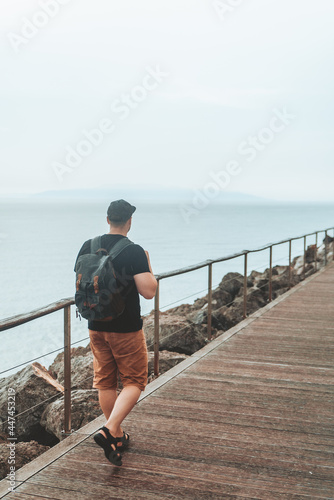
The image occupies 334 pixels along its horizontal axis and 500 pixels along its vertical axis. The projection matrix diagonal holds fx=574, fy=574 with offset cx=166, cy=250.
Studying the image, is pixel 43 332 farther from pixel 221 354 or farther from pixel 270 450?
pixel 270 450

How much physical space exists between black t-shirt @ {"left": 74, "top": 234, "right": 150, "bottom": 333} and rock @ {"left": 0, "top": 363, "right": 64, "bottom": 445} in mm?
2334

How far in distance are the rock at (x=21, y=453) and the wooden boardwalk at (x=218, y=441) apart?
971mm

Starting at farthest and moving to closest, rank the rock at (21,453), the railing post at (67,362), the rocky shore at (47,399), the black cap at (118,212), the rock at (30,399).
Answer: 1. the rock at (30,399)
2. the rocky shore at (47,399)
3. the rock at (21,453)
4. the railing post at (67,362)
5. the black cap at (118,212)

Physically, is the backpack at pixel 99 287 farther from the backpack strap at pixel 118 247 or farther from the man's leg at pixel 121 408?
the man's leg at pixel 121 408

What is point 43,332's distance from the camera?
21.8 metres

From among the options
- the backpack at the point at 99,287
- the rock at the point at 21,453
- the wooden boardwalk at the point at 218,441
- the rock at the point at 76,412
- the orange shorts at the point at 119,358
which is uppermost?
the backpack at the point at 99,287

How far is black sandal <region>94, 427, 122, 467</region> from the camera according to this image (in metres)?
3.00

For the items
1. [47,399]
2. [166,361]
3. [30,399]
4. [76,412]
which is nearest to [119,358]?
[47,399]

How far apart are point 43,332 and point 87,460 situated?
1922 centimetres

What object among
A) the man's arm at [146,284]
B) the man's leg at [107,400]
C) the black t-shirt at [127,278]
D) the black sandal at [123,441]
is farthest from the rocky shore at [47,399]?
the man's arm at [146,284]

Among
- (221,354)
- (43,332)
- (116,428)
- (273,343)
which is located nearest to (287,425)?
(116,428)

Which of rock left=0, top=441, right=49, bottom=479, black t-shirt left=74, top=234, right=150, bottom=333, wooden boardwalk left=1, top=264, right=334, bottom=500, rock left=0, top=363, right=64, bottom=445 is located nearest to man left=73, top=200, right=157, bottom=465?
black t-shirt left=74, top=234, right=150, bottom=333

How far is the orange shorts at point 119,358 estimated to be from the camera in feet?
10.3

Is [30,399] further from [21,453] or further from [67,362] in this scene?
[67,362]
